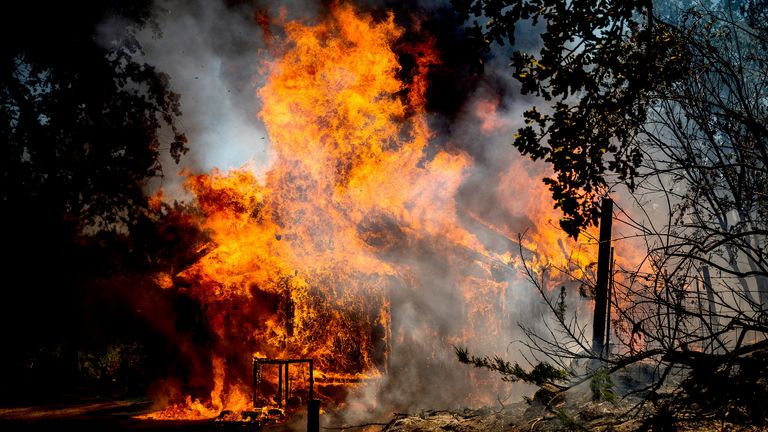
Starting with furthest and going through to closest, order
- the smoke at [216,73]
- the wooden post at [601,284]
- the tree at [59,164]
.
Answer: the tree at [59,164]
the smoke at [216,73]
the wooden post at [601,284]

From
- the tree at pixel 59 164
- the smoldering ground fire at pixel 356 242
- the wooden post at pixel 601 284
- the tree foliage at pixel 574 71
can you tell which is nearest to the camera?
the tree foliage at pixel 574 71

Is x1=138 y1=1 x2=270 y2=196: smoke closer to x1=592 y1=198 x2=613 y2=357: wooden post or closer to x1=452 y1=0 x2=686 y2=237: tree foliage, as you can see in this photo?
x1=592 y1=198 x2=613 y2=357: wooden post

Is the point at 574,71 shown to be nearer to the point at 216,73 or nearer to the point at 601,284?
the point at 601,284

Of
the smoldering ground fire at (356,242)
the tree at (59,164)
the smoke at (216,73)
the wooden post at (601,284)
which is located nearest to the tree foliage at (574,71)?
the wooden post at (601,284)

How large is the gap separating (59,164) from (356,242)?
38.0 feet

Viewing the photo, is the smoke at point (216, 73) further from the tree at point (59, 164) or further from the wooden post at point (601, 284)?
the wooden post at point (601, 284)

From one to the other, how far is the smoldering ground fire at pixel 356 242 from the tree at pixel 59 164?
356 cm

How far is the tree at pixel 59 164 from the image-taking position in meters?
17.6

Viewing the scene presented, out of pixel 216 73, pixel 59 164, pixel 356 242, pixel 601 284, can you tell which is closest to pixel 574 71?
pixel 601 284

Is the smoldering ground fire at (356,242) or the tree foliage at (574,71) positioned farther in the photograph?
the smoldering ground fire at (356,242)

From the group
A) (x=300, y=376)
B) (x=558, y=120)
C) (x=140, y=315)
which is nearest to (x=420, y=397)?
(x=300, y=376)

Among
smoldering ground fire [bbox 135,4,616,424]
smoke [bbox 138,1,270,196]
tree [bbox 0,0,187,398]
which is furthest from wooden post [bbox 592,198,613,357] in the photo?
tree [bbox 0,0,187,398]

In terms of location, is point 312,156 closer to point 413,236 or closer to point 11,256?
point 413,236

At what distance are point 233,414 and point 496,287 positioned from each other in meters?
9.11
